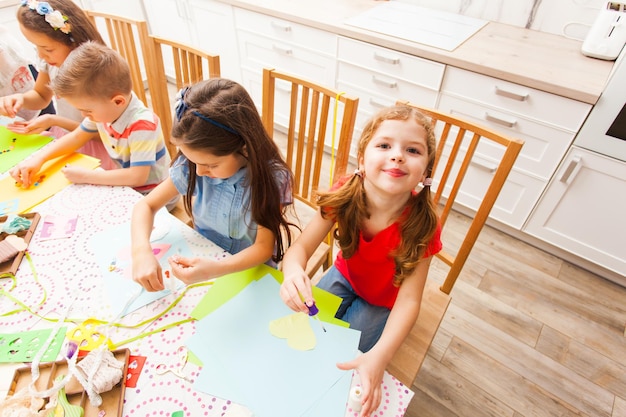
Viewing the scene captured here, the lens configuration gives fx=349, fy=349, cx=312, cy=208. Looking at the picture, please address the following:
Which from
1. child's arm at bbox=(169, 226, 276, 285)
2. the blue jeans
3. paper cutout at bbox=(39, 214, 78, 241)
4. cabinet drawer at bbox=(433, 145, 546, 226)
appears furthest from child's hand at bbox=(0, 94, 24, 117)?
cabinet drawer at bbox=(433, 145, 546, 226)

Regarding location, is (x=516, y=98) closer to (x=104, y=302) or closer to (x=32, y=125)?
(x=104, y=302)

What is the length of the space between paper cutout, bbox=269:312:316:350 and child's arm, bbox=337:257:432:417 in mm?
81

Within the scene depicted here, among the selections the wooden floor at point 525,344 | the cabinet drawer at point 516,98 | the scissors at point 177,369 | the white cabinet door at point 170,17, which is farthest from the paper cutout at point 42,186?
the white cabinet door at point 170,17

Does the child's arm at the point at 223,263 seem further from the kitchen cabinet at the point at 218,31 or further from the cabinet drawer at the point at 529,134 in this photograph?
the kitchen cabinet at the point at 218,31

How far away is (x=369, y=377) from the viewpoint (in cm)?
62

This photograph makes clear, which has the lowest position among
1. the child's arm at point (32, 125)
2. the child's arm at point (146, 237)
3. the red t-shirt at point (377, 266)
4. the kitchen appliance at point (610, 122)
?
the red t-shirt at point (377, 266)

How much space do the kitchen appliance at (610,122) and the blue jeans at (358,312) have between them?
1.18 m

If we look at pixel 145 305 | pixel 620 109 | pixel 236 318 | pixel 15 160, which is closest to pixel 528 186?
pixel 620 109

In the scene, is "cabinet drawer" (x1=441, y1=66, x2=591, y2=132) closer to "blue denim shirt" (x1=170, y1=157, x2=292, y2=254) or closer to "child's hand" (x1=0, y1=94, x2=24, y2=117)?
"blue denim shirt" (x1=170, y1=157, x2=292, y2=254)

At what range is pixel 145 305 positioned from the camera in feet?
2.39

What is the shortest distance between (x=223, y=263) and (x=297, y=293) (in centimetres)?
19

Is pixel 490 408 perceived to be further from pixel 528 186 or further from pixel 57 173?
pixel 57 173

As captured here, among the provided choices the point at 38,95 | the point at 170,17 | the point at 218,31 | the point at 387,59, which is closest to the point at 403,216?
the point at 387,59

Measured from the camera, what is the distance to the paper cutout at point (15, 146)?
104cm
